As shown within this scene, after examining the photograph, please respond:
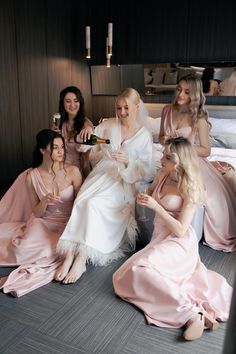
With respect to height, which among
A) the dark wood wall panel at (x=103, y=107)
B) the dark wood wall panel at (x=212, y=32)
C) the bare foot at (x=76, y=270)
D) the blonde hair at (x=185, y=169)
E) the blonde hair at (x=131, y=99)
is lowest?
the bare foot at (x=76, y=270)

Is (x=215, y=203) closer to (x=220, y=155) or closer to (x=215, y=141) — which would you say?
(x=220, y=155)

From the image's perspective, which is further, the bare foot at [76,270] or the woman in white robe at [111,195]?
the woman in white robe at [111,195]

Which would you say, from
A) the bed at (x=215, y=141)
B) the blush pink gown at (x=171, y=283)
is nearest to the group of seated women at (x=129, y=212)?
the blush pink gown at (x=171, y=283)

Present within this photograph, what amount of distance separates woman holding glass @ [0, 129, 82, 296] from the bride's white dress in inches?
6.0

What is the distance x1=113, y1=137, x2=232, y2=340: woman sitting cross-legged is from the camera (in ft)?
6.33

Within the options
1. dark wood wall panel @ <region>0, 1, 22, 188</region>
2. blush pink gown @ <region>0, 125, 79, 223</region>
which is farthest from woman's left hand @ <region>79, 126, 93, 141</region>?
dark wood wall panel @ <region>0, 1, 22, 188</region>

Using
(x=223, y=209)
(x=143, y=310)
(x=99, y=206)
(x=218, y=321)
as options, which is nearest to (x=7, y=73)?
(x=99, y=206)

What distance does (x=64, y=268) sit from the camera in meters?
2.41

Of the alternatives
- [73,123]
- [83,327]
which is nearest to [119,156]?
[73,123]

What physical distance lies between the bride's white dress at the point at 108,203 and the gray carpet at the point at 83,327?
31 centimetres

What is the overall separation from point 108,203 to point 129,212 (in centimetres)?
21

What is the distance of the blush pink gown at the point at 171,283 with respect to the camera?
194 cm

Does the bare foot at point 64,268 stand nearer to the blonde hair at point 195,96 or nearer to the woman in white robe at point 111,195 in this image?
the woman in white robe at point 111,195

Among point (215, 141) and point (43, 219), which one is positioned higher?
point (215, 141)
